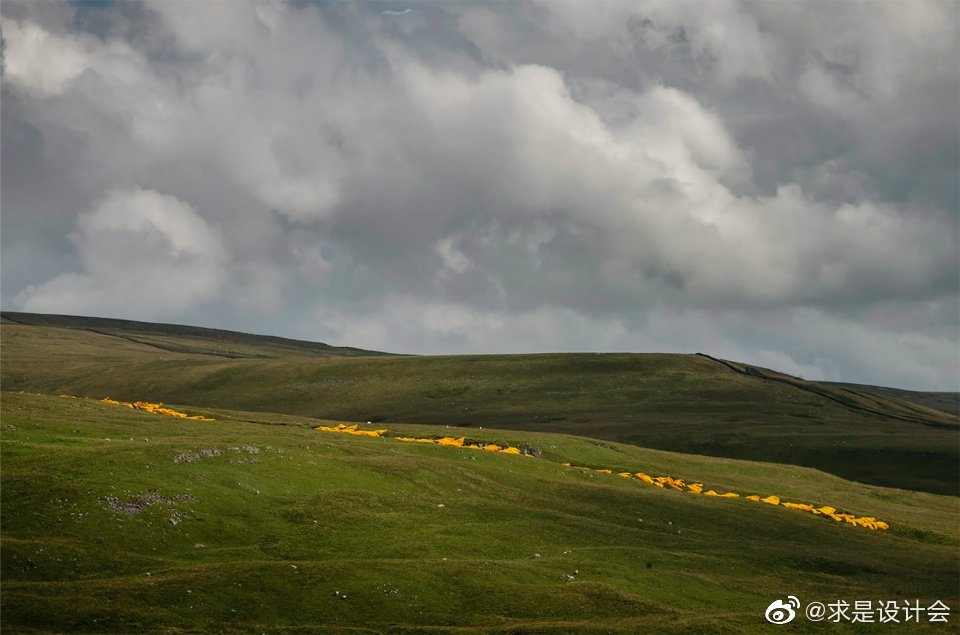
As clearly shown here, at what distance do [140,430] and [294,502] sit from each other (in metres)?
20.6

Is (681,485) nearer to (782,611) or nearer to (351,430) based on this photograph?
(351,430)

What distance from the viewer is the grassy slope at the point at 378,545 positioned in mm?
37781

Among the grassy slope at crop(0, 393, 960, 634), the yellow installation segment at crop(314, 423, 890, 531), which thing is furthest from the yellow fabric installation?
the grassy slope at crop(0, 393, 960, 634)

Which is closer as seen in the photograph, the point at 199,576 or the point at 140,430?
the point at 199,576

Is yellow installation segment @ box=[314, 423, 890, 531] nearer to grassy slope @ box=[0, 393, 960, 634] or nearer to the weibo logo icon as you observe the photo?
grassy slope @ box=[0, 393, 960, 634]

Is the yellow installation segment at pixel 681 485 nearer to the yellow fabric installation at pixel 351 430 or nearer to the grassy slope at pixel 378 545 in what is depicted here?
the yellow fabric installation at pixel 351 430

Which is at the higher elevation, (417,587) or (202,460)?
(202,460)

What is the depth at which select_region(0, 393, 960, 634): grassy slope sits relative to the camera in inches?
1487

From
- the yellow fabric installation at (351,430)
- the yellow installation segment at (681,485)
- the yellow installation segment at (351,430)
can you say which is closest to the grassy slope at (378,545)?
the yellow installation segment at (681,485)

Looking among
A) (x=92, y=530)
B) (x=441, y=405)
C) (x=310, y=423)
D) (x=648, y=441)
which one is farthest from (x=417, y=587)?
(x=441, y=405)

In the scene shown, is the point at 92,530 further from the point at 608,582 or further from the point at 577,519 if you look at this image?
the point at 577,519

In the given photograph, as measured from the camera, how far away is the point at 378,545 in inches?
1877

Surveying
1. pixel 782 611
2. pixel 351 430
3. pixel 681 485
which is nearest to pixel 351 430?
pixel 351 430

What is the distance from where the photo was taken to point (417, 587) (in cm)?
4147
